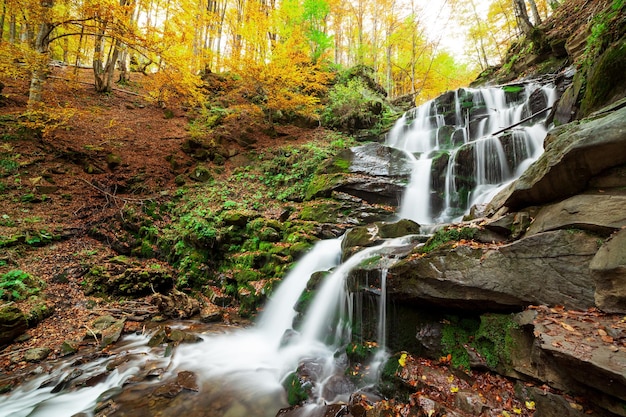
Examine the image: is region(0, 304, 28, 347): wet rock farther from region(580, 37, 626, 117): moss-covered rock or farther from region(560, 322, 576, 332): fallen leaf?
region(580, 37, 626, 117): moss-covered rock

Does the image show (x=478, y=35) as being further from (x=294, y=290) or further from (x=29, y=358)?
(x=29, y=358)

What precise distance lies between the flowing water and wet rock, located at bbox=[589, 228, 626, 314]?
2504 millimetres

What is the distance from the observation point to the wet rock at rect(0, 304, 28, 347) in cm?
491

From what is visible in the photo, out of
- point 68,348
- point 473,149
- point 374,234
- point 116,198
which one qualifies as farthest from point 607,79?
point 116,198

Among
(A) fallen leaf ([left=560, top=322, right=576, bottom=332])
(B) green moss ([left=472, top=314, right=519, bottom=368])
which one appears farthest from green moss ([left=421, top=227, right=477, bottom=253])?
(A) fallen leaf ([left=560, top=322, right=576, bottom=332])

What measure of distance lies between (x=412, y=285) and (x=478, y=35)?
988 inches

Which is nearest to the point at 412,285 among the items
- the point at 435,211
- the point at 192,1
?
the point at 435,211

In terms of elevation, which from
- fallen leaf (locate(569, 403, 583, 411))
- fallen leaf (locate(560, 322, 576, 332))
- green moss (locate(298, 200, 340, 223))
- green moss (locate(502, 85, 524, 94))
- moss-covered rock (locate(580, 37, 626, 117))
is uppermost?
green moss (locate(502, 85, 524, 94))

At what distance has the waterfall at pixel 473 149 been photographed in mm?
7930

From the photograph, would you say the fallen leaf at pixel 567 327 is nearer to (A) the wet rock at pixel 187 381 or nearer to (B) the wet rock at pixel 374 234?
(B) the wet rock at pixel 374 234

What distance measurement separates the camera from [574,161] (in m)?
3.64

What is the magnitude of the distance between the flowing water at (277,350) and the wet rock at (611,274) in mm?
2504

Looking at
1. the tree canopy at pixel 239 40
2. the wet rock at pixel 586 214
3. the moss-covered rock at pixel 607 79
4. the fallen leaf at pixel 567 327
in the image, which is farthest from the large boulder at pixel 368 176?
the fallen leaf at pixel 567 327

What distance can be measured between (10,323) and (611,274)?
877cm
